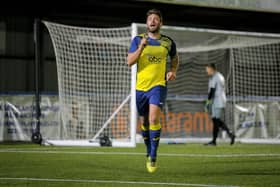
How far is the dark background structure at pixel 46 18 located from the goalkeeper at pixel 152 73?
48.4 feet

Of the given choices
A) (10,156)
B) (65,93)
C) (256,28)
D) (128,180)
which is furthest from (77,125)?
(256,28)

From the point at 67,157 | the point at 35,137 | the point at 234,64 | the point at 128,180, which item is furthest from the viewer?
the point at 234,64

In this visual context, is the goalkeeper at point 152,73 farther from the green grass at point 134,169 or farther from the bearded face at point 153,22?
the green grass at point 134,169

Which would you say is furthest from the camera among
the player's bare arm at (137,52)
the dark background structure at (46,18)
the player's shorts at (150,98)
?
the dark background structure at (46,18)

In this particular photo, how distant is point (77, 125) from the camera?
17.7 meters

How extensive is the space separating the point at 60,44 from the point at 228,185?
11.2 meters

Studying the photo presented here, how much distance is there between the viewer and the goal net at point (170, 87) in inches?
694

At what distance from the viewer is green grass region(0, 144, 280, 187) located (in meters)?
7.62

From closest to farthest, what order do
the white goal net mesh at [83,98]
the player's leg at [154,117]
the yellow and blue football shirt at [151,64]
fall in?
the player's leg at [154,117], the yellow and blue football shirt at [151,64], the white goal net mesh at [83,98]

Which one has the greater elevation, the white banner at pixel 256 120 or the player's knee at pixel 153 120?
the player's knee at pixel 153 120

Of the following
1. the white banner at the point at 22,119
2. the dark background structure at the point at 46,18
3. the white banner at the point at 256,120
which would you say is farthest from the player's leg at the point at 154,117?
the dark background structure at the point at 46,18

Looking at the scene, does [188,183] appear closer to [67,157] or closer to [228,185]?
[228,185]

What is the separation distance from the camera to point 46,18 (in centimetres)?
2538

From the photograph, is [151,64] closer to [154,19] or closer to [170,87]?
[154,19]
